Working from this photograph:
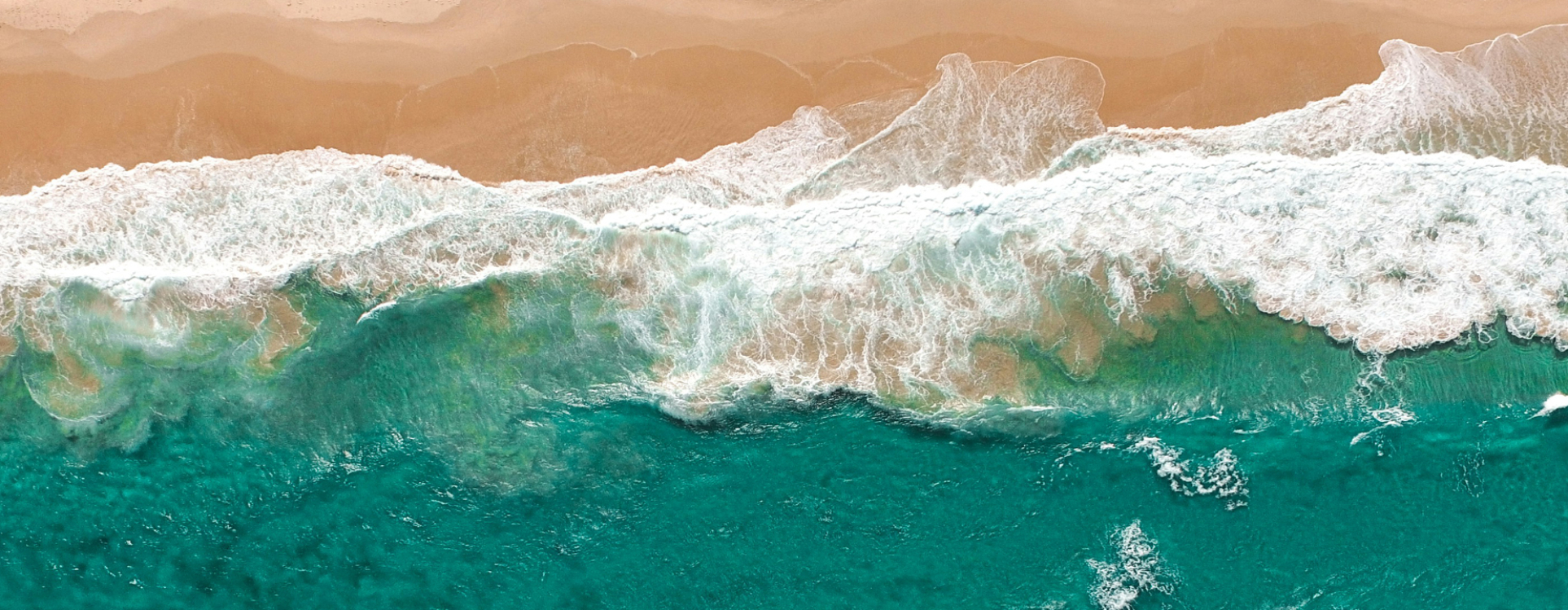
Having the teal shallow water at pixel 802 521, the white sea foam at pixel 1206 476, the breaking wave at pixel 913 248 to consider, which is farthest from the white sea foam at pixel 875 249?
the white sea foam at pixel 1206 476

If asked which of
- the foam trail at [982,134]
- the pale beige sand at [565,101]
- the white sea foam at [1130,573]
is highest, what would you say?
the pale beige sand at [565,101]

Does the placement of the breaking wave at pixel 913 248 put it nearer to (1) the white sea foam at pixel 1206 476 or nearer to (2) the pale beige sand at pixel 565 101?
(2) the pale beige sand at pixel 565 101

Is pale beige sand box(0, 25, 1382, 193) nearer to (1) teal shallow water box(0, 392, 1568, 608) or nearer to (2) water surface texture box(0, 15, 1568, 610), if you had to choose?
(2) water surface texture box(0, 15, 1568, 610)

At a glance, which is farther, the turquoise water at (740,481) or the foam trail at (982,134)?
the foam trail at (982,134)

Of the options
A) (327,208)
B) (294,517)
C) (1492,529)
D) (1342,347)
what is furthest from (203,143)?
(1492,529)

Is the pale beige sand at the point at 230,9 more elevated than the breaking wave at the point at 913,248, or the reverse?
the pale beige sand at the point at 230,9

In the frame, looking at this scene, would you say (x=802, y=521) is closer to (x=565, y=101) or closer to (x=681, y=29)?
(x=565, y=101)
